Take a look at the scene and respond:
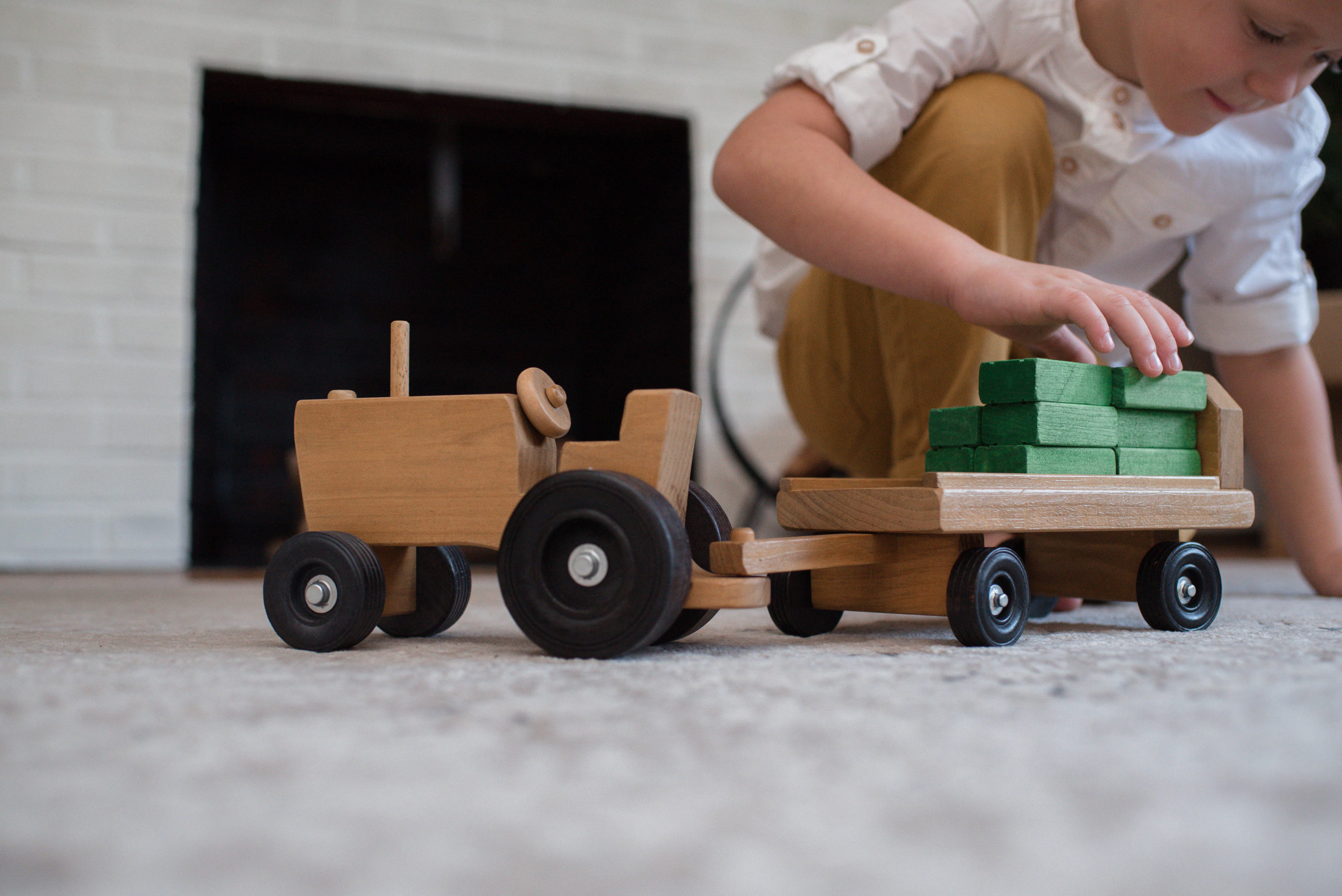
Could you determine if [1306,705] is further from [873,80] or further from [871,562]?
[873,80]

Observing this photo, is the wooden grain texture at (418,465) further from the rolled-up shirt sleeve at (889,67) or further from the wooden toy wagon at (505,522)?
the rolled-up shirt sleeve at (889,67)

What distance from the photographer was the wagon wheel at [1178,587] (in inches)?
29.4

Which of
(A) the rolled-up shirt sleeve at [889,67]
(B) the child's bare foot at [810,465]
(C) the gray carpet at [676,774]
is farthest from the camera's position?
(B) the child's bare foot at [810,465]

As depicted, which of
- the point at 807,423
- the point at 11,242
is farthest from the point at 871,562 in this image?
the point at 11,242

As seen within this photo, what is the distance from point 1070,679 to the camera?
0.52 m

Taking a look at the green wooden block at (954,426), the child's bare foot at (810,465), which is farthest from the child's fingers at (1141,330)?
the child's bare foot at (810,465)

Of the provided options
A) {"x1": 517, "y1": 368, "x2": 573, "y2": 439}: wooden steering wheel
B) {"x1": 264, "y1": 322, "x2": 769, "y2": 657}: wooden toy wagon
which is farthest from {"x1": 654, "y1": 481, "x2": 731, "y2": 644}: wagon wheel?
{"x1": 517, "y1": 368, "x2": 573, "y2": 439}: wooden steering wheel

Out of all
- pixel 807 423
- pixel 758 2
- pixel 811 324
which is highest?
pixel 758 2

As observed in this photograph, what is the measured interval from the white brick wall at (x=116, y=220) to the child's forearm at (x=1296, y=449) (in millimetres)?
1539

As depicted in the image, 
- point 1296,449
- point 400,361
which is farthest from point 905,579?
point 1296,449

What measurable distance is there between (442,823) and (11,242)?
1.92m

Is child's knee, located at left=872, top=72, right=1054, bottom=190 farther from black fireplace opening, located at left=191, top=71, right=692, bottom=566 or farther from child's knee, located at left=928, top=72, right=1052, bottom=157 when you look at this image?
black fireplace opening, located at left=191, top=71, right=692, bottom=566

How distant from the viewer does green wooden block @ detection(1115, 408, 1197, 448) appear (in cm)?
75

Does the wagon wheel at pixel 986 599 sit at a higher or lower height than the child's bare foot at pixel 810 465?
lower
